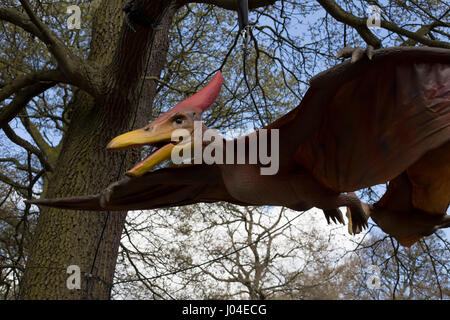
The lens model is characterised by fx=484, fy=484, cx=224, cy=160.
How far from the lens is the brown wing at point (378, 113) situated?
131 centimetres

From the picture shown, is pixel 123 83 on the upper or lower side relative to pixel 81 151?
upper

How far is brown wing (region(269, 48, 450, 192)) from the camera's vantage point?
4.30 ft

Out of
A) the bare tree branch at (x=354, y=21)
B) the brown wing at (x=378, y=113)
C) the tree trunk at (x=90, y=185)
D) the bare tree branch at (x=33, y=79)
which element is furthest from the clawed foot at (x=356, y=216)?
the bare tree branch at (x=33, y=79)

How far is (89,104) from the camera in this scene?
3.37 metres

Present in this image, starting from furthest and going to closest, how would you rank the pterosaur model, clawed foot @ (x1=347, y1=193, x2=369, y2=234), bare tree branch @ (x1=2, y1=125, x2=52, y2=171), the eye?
bare tree branch @ (x1=2, y1=125, x2=52, y2=171) → clawed foot @ (x1=347, y1=193, x2=369, y2=234) → the eye → the pterosaur model

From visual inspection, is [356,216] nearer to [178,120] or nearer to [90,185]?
[178,120]

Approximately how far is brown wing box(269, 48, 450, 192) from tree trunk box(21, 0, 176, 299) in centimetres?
151

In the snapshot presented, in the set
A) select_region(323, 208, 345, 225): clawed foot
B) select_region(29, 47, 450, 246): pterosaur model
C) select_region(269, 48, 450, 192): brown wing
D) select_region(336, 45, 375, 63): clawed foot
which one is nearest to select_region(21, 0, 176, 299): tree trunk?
select_region(29, 47, 450, 246): pterosaur model

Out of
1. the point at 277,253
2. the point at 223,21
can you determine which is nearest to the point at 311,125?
the point at 223,21

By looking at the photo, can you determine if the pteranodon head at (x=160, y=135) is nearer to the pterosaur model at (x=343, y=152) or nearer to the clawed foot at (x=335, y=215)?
the pterosaur model at (x=343, y=152)

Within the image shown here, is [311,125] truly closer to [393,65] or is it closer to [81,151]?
[393,65]

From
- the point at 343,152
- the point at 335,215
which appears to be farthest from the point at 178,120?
the point at 335,215

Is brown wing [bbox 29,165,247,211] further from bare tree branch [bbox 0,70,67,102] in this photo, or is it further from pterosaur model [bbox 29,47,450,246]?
bare tree branch [bbox 0,70,67,102]
